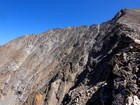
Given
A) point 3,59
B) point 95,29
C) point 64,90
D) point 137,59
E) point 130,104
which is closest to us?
point 130,104

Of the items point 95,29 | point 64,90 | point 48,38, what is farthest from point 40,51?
point 64,90

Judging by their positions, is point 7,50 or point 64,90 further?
point 7,50

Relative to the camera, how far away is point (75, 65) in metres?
49.6

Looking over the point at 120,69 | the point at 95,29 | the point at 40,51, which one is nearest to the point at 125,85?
the point at 120,69

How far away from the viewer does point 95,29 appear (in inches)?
2527

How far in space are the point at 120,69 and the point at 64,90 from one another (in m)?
28.5

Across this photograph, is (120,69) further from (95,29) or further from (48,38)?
(48,38)

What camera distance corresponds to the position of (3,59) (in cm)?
7519

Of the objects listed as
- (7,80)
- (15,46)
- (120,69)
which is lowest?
(120,69)

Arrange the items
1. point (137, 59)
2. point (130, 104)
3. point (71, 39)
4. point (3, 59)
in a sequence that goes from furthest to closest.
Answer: point (3, 59) < point (71, 39) < point (137, 59) < point (130, 104)

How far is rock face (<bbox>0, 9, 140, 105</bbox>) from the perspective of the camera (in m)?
17.1

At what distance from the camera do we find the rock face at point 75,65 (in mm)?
17078

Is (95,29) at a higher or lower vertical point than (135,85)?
higher

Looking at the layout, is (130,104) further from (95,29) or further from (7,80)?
(7,80)
